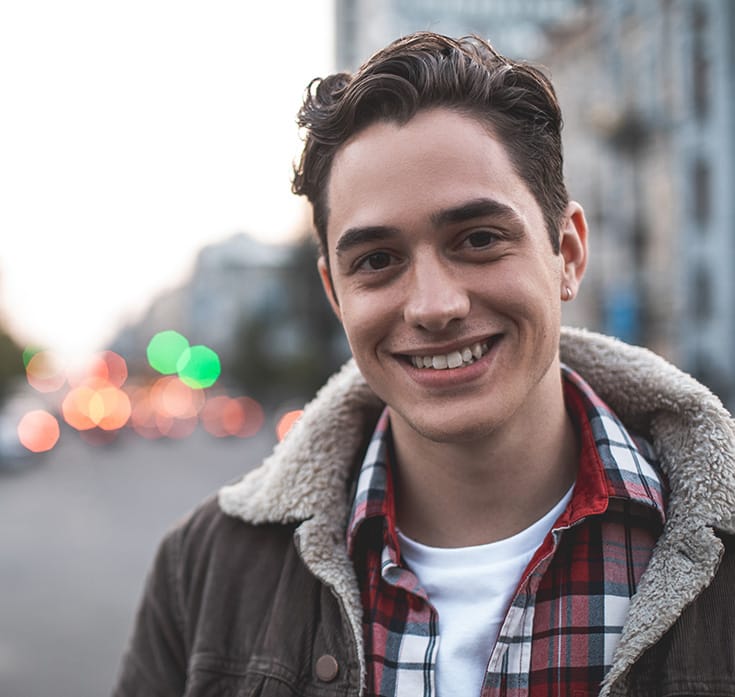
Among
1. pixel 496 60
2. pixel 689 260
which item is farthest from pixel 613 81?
pixel 496 60

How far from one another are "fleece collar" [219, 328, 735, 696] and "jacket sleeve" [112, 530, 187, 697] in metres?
0.27

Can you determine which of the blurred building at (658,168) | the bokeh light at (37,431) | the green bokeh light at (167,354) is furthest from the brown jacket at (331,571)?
the green bokeh light at (167,354)

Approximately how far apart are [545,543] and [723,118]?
31300 mm

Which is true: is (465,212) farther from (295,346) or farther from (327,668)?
(295,346)

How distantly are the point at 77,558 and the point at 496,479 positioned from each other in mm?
10253

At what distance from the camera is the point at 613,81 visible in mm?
35094

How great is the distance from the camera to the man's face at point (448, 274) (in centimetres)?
205

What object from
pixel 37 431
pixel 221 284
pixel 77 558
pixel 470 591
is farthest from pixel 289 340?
pixel 470 591

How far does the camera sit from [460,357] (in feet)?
6.81

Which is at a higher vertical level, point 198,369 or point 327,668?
point 198,369

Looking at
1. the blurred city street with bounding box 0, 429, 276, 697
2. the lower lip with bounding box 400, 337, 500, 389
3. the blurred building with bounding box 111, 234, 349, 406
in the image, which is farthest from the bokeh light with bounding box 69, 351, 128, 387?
the lower lip with bounding box 400, 337, 500, 389

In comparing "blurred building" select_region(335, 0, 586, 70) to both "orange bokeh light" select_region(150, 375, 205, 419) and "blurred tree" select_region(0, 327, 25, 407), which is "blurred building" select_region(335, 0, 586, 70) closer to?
"orange bokeh light" select_region(150, 375, 205, 419)

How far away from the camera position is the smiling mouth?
207 centimetres

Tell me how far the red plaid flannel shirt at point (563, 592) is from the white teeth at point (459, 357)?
0.41 m
